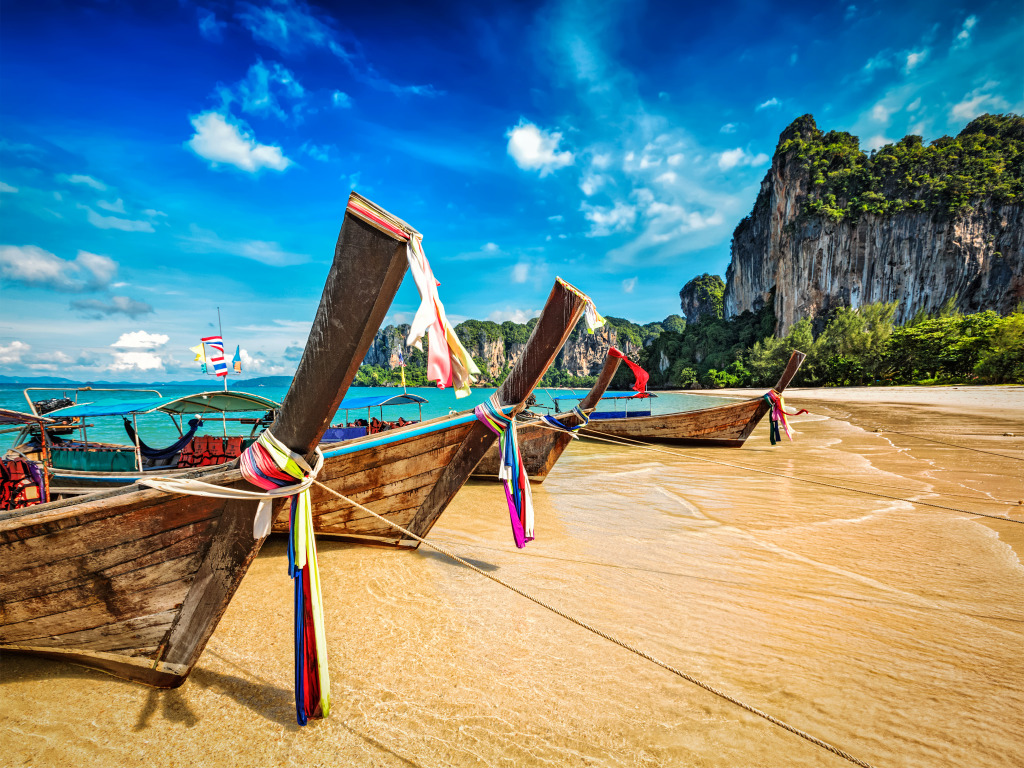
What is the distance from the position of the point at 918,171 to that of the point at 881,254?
1225 centimetres

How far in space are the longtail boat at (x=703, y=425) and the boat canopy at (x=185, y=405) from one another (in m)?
9.31

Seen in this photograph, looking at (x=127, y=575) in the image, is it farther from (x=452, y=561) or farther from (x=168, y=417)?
(x=168, y=417)

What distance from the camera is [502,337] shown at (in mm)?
140500

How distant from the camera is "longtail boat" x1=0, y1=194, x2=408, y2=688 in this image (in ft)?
6.84

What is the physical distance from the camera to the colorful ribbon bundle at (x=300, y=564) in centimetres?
218

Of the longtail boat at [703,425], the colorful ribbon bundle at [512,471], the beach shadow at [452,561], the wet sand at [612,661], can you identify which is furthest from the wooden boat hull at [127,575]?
the longtail boat at [703,425]

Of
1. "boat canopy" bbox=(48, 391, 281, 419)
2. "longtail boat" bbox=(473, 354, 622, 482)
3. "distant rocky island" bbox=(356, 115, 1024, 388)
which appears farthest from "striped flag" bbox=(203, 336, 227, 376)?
"distant rocky island" bbox=(356, 115, 1024, 388)

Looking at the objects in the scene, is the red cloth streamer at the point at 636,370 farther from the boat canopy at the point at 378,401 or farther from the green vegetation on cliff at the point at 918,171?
the green vegetation on cliff at the point at 918,171

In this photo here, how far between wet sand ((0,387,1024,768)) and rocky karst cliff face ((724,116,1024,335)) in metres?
64.2

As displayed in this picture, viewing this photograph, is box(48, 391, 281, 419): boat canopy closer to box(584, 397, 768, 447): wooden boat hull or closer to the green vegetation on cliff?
box(584, 397, 768, 447): wooden boat hull

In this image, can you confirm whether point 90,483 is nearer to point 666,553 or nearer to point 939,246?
point 666,553

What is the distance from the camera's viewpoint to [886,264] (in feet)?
177

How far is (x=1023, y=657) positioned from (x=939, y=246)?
2748 inches

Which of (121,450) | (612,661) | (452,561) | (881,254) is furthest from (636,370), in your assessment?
(881,254)
